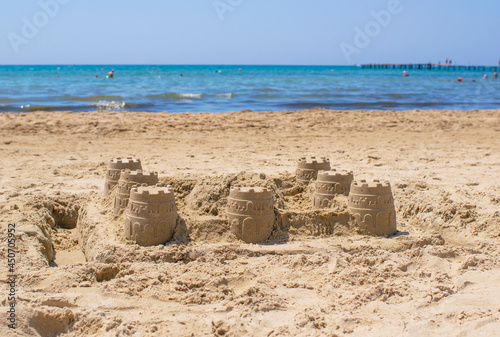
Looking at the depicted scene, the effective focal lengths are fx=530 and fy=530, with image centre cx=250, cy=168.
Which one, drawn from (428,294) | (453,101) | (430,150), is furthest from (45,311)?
(453,101)

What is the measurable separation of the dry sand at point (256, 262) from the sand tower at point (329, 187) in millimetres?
140

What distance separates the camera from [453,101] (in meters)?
20.7

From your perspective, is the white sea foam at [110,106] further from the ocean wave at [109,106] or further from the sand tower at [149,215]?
the sand tower at [149,215]

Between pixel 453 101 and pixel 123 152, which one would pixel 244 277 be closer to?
pixel 123 152

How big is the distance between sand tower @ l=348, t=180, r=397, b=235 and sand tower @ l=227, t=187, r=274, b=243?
0.73 metres

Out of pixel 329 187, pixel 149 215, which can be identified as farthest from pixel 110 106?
pixel 149 215

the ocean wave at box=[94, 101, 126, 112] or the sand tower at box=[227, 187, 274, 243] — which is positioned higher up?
the ocean wave at box=[94, 101, 126, 112]

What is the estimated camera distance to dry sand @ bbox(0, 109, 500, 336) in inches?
119

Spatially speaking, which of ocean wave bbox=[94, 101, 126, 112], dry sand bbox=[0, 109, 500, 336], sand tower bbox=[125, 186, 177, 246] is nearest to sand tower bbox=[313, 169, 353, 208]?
dry sand bbox=[0, 109, 500, 336]

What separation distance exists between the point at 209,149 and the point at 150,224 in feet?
17.8

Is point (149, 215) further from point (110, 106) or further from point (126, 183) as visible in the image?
point (110, 106)

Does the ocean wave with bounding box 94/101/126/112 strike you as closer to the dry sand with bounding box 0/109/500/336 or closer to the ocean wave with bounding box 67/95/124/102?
the ocean wave with bounding box 67/95/124/102

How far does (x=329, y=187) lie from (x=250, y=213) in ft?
3.02

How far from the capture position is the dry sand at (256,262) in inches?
119
